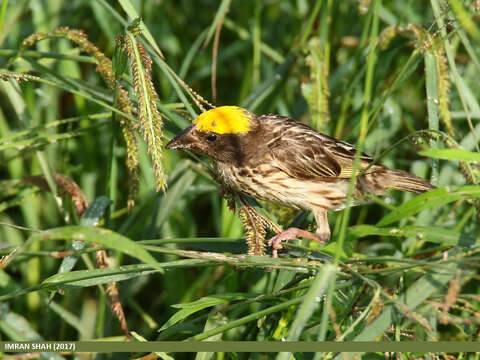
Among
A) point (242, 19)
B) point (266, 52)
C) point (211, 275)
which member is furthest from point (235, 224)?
point (242, 19)

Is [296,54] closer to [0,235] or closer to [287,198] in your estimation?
[287,198]

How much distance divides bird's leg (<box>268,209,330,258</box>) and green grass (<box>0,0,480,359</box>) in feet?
0.36

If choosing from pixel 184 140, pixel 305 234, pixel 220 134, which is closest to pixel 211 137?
pixel 220 134

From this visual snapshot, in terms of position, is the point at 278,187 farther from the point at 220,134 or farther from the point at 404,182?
the point at 404,182

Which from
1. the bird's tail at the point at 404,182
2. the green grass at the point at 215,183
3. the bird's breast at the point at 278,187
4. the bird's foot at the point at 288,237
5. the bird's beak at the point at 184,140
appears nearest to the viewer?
the green grass at the point at 215,183

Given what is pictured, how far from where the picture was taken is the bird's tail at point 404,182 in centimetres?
390

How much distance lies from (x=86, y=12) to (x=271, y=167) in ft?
8.39

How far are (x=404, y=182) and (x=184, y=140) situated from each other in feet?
4.85

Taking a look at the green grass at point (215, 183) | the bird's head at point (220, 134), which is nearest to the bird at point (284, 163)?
the bird's head at point (220, 134)

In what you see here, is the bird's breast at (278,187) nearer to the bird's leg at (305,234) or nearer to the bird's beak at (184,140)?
the bird's leg at (305,234)

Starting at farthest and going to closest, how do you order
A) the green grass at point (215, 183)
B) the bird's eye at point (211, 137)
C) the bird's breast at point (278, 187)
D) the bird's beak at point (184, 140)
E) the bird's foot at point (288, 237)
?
the bird's breast at point (278, 187)
the bird's eye at point (211, 137)
the bird's beak at point (184, 140)
the bird's foot at point (288, 237)
the green grass at point (215, 183)

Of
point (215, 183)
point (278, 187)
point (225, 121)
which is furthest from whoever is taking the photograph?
point (215, 183)

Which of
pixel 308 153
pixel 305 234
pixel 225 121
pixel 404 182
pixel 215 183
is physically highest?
pixel 225 121

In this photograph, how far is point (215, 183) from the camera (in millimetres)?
4137
